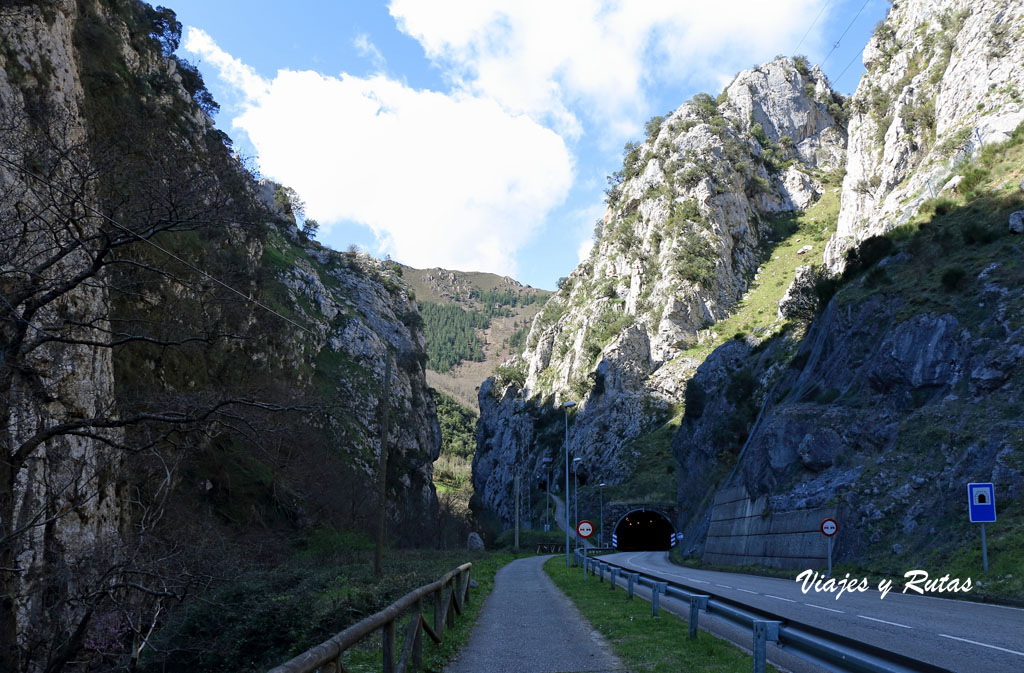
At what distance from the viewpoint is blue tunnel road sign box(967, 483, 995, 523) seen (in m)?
16.1

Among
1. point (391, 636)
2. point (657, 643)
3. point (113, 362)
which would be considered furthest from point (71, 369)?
point (657, 643)

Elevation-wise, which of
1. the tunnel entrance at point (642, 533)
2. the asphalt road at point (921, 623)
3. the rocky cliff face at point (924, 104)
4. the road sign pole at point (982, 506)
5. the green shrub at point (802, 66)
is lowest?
the tunnel entrance at point (642, 533)

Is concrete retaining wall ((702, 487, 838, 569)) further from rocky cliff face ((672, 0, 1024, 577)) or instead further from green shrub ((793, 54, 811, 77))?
green shrub ((793, 54, 811, 77))

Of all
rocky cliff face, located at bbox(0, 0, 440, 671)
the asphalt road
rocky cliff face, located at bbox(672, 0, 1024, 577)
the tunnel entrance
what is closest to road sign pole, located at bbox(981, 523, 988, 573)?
rocky cliff face, located at bbox(672, 0, 1024, 577)

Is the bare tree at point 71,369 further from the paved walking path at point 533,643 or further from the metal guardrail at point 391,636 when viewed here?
the paved walking path at point 533,643

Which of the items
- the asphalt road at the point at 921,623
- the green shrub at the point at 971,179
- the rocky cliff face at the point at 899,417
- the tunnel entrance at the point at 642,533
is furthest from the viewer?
the tunnel entrance at the point at 642,533

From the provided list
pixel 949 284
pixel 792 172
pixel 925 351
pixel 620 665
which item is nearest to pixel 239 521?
pixel 620 665

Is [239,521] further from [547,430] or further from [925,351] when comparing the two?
[547,430]

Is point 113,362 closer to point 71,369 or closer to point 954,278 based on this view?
point 71,369

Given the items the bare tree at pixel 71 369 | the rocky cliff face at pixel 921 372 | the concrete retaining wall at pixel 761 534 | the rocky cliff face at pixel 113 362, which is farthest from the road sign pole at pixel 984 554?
the bare tree at pixel 71 369

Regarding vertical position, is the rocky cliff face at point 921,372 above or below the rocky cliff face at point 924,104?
below

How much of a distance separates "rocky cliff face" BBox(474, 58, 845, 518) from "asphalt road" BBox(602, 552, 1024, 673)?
68.9 meters

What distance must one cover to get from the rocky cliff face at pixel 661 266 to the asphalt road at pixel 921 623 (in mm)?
68902

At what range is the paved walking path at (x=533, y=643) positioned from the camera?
8.44 m
